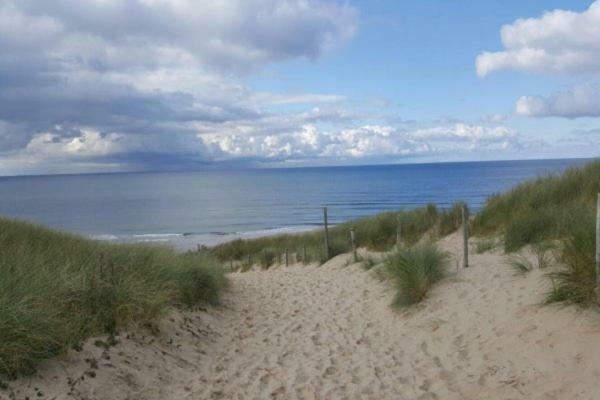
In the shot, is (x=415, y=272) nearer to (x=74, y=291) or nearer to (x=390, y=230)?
(x=74, y=291)

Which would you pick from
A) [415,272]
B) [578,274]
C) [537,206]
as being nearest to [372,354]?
[415,272]

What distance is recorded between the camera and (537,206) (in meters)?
14.5

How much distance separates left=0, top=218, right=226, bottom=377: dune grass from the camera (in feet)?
16.6

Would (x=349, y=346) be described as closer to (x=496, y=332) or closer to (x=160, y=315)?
(x=496, y=332)

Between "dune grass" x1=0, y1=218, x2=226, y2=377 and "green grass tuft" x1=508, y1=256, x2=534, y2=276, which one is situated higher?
"dune grass" x1=0, y1=218, x2=226, y2=377

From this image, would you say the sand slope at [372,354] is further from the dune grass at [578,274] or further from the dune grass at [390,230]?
the dune grass at [390,230]

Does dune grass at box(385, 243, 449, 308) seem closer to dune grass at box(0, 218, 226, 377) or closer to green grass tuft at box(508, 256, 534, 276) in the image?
green grass tuft at box(508, 256, 534, 276)

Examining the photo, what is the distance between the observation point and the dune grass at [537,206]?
34.8ft

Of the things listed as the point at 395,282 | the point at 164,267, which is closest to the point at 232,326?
the point at 164,267

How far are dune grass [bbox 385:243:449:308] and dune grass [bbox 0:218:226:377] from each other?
3448 millimetres

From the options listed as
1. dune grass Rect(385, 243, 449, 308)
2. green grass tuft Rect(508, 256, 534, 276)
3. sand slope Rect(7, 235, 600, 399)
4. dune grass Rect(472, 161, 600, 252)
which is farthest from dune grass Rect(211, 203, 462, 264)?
sand slope Rect(7, 235, 600, 399)

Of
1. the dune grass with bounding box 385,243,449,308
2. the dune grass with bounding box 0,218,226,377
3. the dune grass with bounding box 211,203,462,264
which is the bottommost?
the dune grass with bounding box 211,203,462,264

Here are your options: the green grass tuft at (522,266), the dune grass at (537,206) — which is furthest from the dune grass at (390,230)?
the green grass tuft at (522,266)

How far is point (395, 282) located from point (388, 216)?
11.0m
